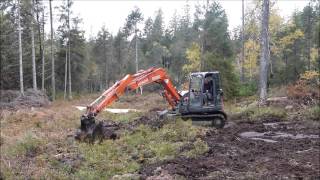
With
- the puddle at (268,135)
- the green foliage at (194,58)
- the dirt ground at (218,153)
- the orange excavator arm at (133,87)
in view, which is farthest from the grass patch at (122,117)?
the green foliage at (194,58)

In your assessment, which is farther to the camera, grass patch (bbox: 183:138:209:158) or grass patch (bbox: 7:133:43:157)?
grass patch (bbox: 7:133:43:157)

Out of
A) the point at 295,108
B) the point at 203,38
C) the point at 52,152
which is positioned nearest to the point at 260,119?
the point at 295,108

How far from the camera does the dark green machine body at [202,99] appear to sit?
17.1m

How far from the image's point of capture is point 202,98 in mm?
17141

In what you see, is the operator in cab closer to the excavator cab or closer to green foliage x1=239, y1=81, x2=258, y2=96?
the excavator cab

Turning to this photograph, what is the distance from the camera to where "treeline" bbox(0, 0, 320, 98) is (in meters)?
39.7

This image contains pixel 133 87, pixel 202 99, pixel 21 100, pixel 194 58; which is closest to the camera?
pixel 133 87

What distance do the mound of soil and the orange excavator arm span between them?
40.4ft

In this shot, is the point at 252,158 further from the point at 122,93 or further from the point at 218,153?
the point at 122,93

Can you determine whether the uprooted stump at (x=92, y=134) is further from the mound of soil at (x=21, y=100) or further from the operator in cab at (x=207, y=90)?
the mound of soil at (x=21, y=100)

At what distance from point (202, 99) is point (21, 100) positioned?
16.8 meters

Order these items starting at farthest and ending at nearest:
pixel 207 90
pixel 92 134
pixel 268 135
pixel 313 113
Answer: pixel 313 113 → pixel 207 90 → pixel 268 135 → pixel 92 134

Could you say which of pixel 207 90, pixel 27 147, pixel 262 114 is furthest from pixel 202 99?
pixel 27 147

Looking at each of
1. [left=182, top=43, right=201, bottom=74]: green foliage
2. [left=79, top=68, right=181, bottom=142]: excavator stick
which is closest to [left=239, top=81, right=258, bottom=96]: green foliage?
[left=182, top=43, right=201, bottom=74]: green foliage
